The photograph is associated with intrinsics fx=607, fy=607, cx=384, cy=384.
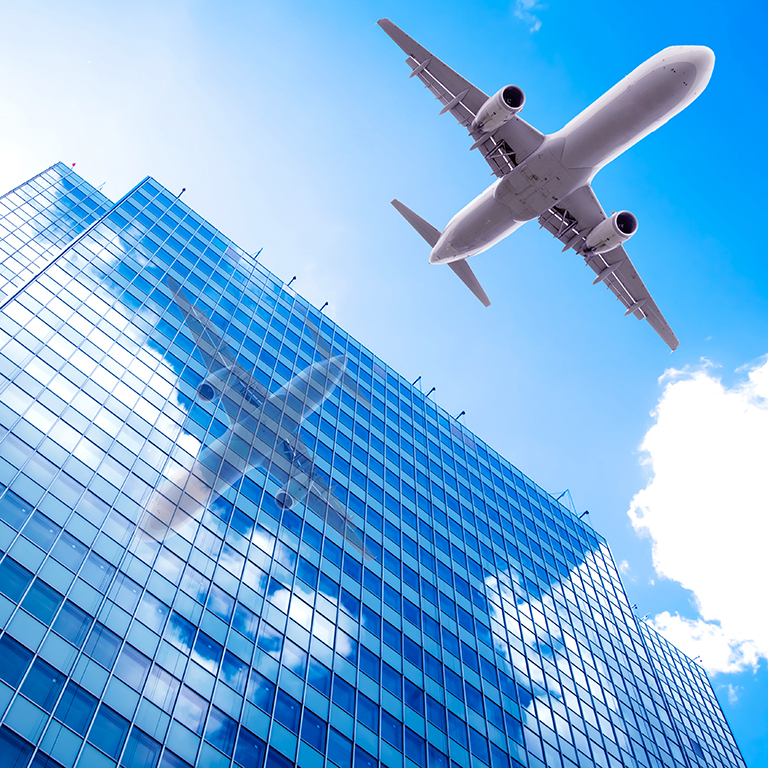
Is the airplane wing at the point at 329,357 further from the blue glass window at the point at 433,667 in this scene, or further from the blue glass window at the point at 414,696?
the blue glass window at the point at 414,696

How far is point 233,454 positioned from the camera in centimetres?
3133

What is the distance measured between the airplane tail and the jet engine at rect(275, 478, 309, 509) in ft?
53.7

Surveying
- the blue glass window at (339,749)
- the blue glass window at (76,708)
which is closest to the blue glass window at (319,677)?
the blue glass window at (339,749)

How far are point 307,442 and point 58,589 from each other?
60.6 ft

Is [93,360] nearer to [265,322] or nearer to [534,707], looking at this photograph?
[265,322]

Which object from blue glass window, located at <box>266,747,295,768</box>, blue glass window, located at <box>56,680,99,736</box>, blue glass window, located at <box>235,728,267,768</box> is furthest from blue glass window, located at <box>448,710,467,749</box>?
blue glass window, located at <box>56,680,99,736</box>

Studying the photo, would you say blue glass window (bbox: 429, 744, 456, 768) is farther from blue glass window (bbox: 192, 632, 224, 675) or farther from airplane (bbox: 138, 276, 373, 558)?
blue glass window (bbox: 192, 632, 224, 675)

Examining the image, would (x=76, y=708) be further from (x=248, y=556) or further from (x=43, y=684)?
(x=248, y=556)

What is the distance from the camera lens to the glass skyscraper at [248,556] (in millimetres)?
20234

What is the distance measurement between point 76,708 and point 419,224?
30.9m

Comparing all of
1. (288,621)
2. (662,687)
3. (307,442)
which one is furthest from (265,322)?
(662,687)

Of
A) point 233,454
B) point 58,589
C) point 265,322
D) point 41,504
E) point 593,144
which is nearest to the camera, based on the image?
point 58,589

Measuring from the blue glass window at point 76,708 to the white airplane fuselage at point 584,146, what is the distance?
27025 millimetres

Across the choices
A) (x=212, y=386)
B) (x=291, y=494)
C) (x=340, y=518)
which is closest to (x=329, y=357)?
(x=212, y=386)
